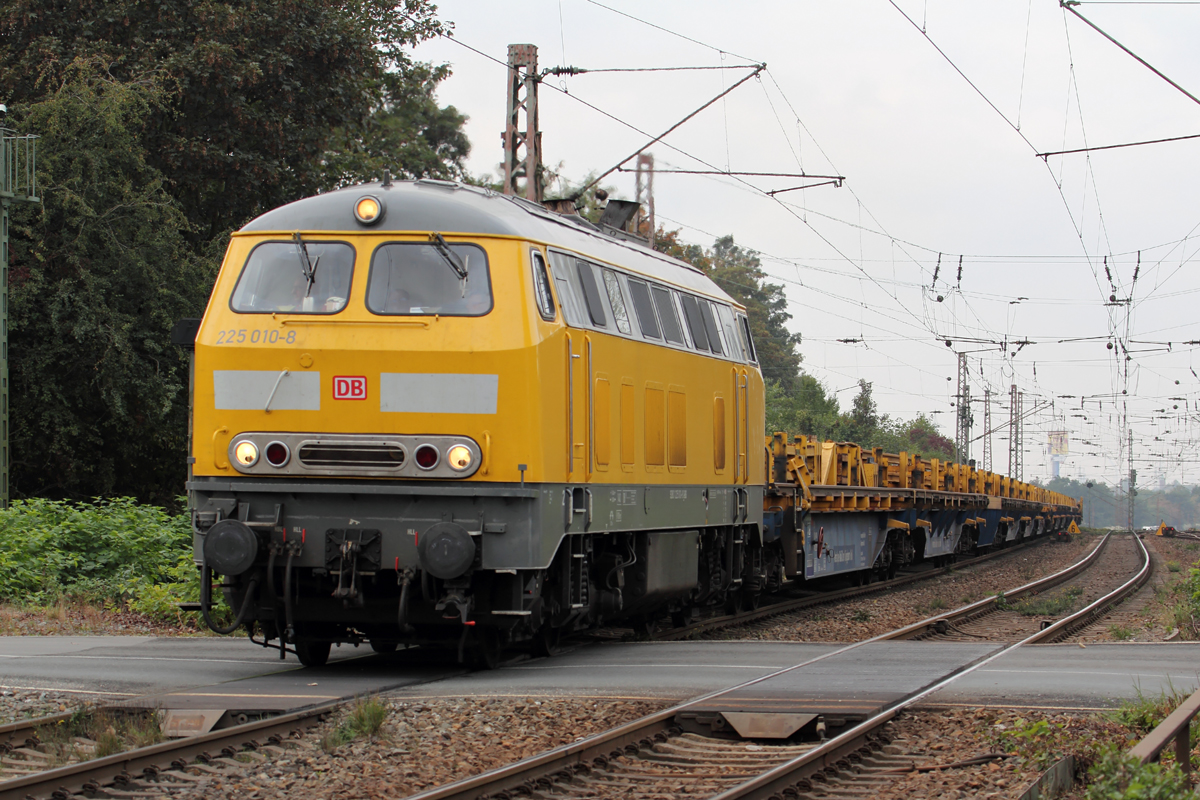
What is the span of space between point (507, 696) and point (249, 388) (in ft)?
9.87

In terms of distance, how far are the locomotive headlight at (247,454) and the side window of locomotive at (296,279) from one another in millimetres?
1014

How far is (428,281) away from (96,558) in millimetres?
9562

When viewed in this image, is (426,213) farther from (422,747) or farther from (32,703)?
(32,703)

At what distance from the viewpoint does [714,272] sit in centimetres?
7769

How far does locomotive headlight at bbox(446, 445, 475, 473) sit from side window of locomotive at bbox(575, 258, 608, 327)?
200 cm

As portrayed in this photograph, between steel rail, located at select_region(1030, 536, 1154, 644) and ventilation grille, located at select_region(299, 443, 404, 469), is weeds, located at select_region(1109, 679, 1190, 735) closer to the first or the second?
Result: steel rail, located at select_region(1030, 536, 1154, 644)

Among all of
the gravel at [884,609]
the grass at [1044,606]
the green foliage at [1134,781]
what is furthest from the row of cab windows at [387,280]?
the grass at [1044,606]

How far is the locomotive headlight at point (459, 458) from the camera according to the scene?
984 centimetres

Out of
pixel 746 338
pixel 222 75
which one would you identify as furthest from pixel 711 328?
pixel 222 75

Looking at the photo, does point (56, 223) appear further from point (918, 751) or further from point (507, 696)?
point (918, 751)

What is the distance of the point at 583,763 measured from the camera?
290 inches

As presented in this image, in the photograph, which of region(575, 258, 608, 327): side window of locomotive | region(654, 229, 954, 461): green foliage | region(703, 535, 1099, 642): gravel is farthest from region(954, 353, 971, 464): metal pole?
region(575, 258, 608, 327): side window of locomotive

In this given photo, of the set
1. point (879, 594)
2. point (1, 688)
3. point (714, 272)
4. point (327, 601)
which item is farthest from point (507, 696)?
point (714, 272)

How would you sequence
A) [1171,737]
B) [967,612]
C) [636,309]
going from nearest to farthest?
[1171,737] < [636,309] < [967,612]
